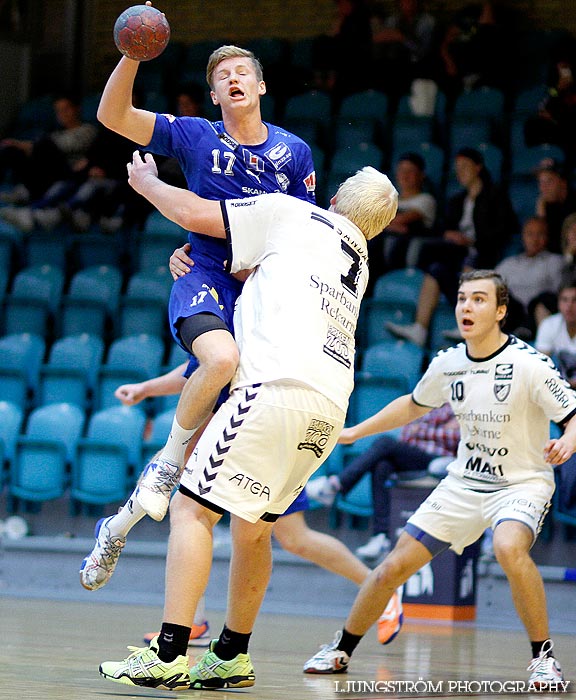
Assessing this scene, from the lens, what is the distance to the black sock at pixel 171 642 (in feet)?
14.3

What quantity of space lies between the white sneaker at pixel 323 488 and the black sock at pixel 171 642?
499cm

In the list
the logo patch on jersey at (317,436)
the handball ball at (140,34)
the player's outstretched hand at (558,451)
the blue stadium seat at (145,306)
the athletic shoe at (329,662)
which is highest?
the blue stadium seat at (145,306)

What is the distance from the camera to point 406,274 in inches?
437

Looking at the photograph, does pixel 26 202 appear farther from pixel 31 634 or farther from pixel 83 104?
pixel 31 634

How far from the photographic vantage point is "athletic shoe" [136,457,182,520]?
471 centimetres

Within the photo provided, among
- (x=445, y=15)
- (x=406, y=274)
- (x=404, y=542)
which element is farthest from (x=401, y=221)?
(x=404, y=542)

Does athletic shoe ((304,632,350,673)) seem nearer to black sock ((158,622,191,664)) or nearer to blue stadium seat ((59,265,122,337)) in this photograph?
black sock ((158,622,191,664))

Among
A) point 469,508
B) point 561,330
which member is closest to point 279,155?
point 469,508

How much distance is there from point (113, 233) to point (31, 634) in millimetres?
6872

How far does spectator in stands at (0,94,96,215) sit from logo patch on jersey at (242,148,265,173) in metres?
8.53

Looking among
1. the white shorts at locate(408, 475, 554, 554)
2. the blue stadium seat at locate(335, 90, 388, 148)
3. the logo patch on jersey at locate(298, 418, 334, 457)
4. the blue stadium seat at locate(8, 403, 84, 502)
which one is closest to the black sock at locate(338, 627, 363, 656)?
the white shorts at locate(408, 475, 554, 554)

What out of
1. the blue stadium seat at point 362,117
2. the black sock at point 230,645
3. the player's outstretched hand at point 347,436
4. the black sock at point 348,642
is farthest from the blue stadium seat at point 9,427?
the black sock at point 230,645

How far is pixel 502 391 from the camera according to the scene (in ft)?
19.7

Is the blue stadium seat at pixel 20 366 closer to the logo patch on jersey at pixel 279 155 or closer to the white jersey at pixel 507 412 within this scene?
the white jersey at pixel 507 412
